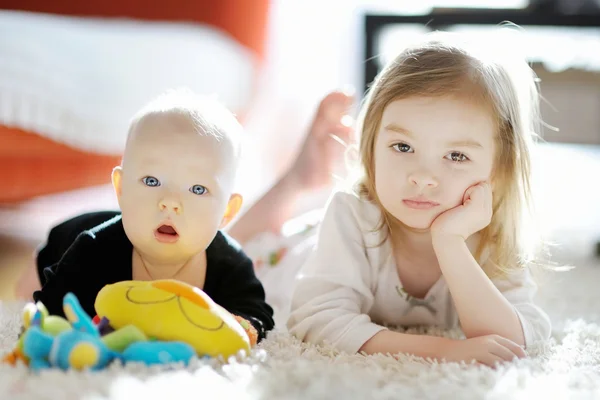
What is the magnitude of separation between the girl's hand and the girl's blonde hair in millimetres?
67

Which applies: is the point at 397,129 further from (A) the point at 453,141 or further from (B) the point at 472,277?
(B) the point at 472,277

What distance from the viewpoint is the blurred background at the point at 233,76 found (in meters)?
1.70

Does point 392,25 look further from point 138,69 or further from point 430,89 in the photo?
point 430,89

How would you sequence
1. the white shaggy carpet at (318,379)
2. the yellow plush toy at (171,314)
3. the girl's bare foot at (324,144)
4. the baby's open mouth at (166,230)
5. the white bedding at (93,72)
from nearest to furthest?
1. the white shaggy carpet at (318,379)
2. the yellow plush toy at (171,314)
3. the baby's open mouth at (166,230)
4. the girl's bare foot at (324,144)
5. the white bedding at (93,72)

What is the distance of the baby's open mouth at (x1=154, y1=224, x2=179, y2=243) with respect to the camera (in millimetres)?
854

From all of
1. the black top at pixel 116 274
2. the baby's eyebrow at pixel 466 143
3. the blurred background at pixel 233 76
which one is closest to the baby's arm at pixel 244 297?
the black top at pixel 116 274

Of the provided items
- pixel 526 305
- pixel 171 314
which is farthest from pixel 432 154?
pixel 171 314

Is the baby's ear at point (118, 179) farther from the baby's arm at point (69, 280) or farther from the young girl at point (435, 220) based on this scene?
the young girl at point (435, 220)

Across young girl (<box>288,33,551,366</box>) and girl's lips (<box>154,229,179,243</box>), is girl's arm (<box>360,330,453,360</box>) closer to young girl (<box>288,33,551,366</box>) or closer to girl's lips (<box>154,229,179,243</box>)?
young girl (<box>288,33,551,366</box>)

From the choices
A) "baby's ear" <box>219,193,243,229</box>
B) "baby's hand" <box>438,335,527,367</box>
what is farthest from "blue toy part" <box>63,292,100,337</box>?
"baby's hand" <box>438,335,527,367</box>

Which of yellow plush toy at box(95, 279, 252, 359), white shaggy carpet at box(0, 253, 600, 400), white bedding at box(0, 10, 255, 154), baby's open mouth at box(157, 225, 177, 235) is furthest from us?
white bedding at box(0, 10, 255, 154)

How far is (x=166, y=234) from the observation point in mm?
859

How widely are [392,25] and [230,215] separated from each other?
1332 mm

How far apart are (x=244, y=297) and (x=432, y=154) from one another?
0.31 meters
